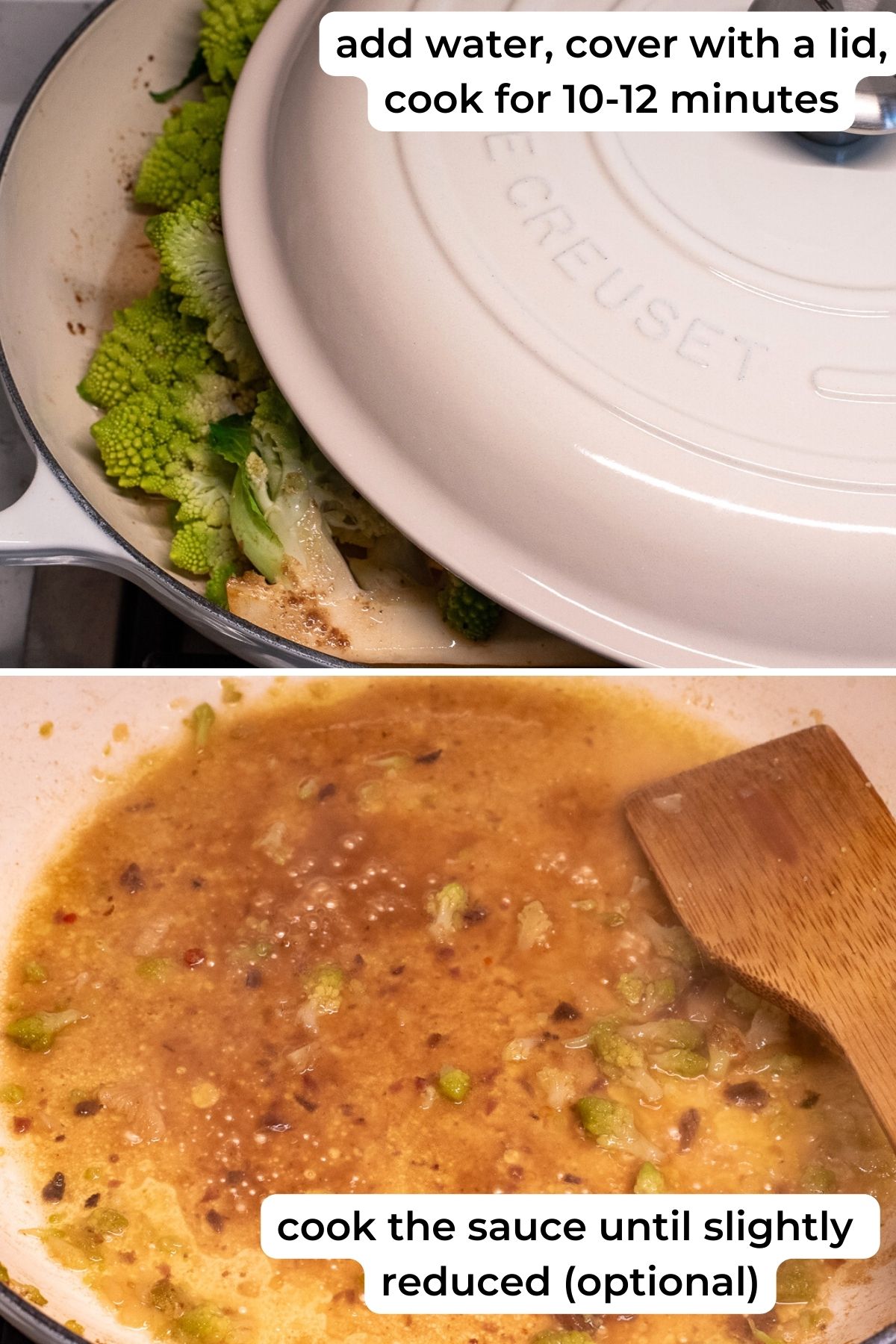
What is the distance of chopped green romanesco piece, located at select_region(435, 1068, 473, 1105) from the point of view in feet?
4.05

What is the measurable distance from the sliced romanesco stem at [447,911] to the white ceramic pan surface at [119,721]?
351 millimetres

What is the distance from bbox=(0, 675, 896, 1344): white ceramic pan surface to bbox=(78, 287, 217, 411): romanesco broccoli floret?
349 mm

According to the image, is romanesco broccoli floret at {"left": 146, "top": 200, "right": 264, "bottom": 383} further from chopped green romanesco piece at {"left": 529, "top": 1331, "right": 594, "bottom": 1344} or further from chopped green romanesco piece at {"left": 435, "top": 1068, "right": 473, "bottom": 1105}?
chopped green romanesco piece at {"left": 529, "top": 1331, "right": 594, "bottom": 1344}

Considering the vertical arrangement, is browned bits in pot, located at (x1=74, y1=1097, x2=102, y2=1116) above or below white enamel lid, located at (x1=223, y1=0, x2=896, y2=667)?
below

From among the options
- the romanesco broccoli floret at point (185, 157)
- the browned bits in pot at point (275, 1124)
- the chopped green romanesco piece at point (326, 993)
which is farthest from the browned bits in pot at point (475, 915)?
the romanesco broccoli floret at point (185, 157)

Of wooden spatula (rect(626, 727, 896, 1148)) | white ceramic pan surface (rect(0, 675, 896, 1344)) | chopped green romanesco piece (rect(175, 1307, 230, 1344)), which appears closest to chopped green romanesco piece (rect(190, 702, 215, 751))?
white ceramic pan surface (rect(0, 675, 896, 1344))

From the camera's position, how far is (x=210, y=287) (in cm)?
133

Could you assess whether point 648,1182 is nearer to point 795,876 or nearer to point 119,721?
point 795,876

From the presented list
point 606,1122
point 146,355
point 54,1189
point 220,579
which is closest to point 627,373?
point 220,579

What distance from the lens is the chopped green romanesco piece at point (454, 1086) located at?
4.05 feet

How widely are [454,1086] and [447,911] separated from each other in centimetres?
19

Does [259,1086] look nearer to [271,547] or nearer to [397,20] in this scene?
[271,547]

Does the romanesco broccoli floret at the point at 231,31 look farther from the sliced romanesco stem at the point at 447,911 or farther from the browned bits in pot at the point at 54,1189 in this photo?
the browned bits in pot at the point at 54,1189

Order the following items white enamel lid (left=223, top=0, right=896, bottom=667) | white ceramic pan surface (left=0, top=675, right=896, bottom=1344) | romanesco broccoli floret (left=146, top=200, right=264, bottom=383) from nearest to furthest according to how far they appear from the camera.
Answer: white enamel lid (left=223, top=0, right=896, bottom=667)
romanesco broccoli floret (left=146, top=200, right=264, bottom=383)
white ceramic pan surface (left=0, top=675, right=896, bottom=1344)
